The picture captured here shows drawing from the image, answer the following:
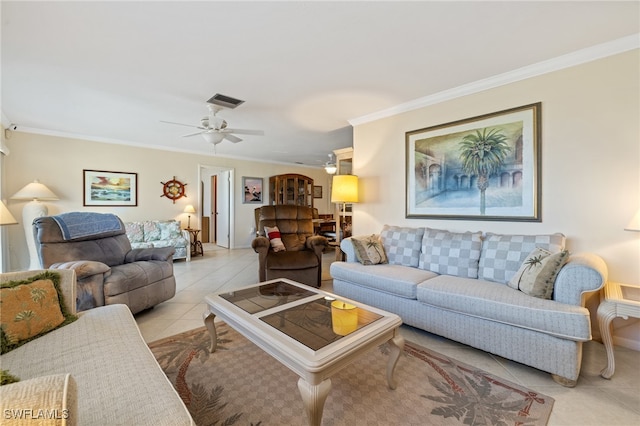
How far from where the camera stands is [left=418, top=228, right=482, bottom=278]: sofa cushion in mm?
2406

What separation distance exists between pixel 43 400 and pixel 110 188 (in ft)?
18.4

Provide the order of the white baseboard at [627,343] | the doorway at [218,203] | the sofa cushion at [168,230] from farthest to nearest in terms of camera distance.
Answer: the doorway at [218,203] < the sofa cushion at [168,230] < the white baseboard at [627,343]

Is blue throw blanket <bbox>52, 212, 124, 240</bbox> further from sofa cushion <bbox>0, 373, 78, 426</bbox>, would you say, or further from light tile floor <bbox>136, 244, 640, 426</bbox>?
sofa cushion <bbox>0, 373, 78, 426</bbox>

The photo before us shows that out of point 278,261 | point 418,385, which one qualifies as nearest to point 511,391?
point 418,385

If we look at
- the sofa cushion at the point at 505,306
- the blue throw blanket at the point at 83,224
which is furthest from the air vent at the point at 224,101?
the sofa cushion at the point at 505,306

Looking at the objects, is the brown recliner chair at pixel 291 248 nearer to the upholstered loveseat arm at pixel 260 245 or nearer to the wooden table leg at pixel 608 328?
the upholstered loveseat arm at pixel 260 245

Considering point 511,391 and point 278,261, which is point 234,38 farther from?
point 511,391

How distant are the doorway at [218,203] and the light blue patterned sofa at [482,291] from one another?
452 centimetres

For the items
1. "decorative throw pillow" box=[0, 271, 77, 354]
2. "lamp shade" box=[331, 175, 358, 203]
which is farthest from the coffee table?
"lamp shade" box=[331, 175, 358, 203]

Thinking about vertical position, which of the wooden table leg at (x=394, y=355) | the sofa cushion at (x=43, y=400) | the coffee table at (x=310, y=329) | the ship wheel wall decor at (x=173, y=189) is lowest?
the wooden table leg at (x=394, y=355)

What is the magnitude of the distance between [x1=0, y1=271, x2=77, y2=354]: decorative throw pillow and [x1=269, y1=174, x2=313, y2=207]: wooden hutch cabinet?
547 cm

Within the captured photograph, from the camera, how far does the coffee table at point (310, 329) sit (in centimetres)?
118

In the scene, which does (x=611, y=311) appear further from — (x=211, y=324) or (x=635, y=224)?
(x=211, y=324)

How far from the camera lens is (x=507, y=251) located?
7.38 feet
